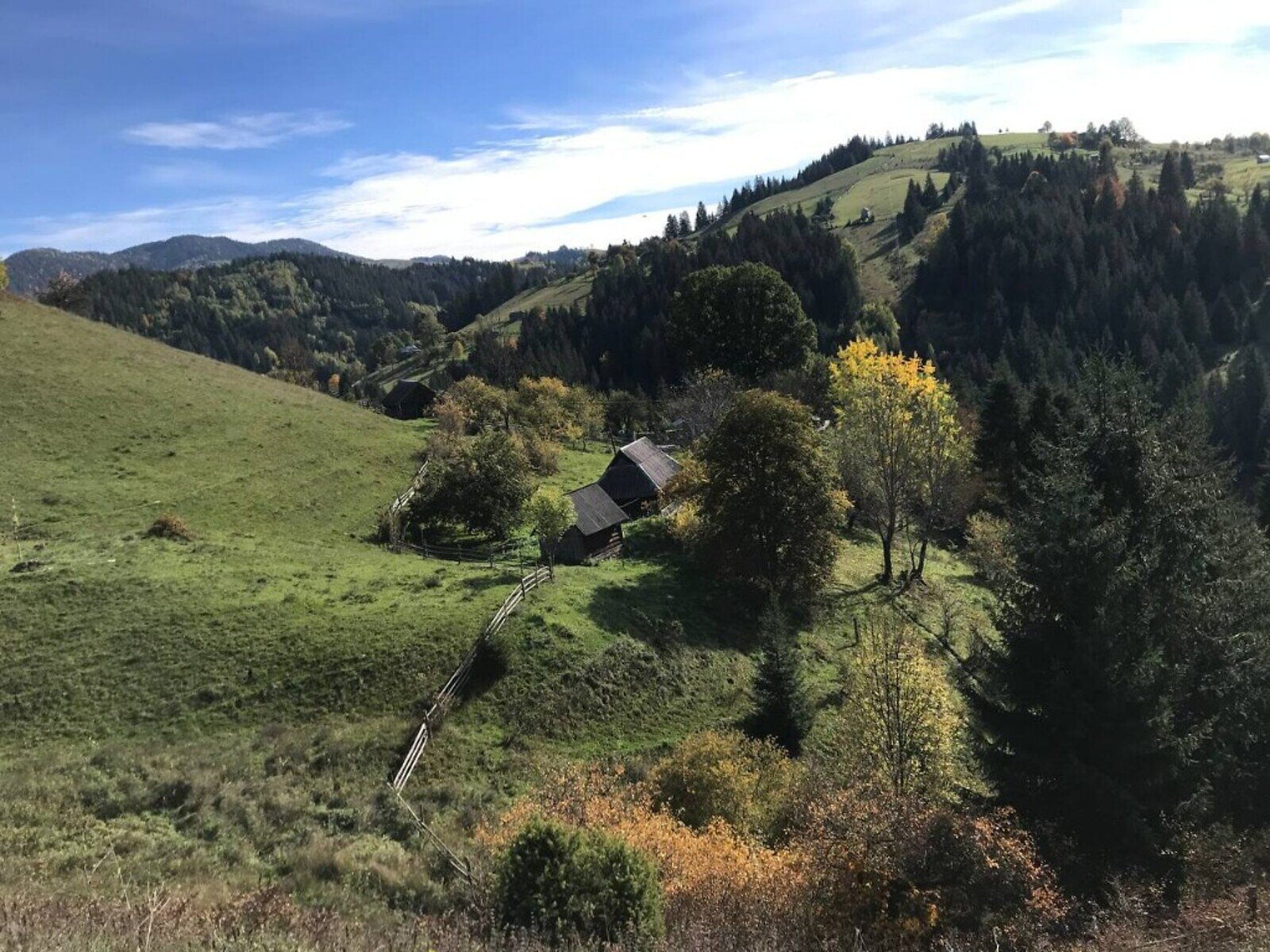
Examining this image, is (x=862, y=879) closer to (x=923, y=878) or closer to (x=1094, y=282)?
(x=923, y=878)

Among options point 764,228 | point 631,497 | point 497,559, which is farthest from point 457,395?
point 764,228

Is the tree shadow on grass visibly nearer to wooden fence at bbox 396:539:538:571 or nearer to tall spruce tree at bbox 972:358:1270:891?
wooden fence at bbox 396:539:538:571

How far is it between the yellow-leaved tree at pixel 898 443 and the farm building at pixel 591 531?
14.7 metres

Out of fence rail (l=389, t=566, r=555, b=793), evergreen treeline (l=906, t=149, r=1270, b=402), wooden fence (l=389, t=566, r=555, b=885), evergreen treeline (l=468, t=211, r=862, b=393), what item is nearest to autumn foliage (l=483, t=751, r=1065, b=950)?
wooden fence (l=389, t=566, r=555, b=885)

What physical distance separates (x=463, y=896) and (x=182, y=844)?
294 inches

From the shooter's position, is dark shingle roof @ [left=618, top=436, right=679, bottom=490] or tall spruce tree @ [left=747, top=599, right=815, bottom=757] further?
dark shingle roof @ [left=618, top=436, right=679, bottom=490]

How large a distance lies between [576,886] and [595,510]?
31.7 m

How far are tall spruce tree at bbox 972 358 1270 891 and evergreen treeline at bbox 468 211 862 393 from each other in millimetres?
88723

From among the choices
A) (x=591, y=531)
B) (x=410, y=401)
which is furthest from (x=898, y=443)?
(x=410, y=401)

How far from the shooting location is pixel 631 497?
48.7m

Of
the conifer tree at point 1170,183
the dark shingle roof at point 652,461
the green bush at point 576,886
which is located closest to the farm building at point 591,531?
the dark shingle roof at point 652,461

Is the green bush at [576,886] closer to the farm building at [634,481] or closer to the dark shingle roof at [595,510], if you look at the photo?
the dark shingle roof at [595,510]

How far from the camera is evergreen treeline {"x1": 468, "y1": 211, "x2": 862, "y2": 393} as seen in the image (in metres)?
117

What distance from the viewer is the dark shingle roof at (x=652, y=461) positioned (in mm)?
49094
